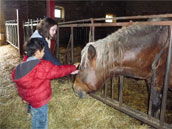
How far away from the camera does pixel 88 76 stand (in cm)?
185

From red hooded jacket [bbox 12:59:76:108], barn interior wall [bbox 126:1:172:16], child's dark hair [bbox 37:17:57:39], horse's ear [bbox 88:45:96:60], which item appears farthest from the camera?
barn interior wall [bbox 126:1:172:16]

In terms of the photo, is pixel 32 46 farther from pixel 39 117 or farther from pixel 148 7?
pixel 148 7

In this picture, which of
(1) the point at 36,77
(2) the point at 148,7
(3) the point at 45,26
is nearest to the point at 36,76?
(1) the point at 36,77

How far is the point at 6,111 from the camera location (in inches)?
106

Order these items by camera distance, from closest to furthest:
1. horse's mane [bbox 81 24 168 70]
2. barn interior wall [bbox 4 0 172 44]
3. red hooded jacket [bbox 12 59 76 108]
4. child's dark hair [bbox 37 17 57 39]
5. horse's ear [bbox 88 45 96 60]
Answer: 1. red hooded jacket [bbox 12 59 76 108]
2. horse's ear [bbox 88 45 96 60]
3. horse's mane [bbox 81 24 168 70]
4. child's dark hair [bbox 37 17 57 39]
5. barn interior wall [bbox 4 0 172 44]

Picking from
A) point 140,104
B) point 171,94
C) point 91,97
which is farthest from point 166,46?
point 171,94

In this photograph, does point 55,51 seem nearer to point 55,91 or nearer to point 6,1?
point 55,91

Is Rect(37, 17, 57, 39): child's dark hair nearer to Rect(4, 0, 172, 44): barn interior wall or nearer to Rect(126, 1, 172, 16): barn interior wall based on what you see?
Rect(4, 0, 172, 44): barn interior wall

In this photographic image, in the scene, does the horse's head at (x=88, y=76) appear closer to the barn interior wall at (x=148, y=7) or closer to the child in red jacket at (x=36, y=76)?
the child in red jacket at (x=36, y=76)

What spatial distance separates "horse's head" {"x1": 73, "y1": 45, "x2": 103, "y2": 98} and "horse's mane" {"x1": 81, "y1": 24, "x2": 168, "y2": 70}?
0.02 metres

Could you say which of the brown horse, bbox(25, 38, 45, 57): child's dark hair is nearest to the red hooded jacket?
bbox(25, 38, 45, 57): child's dark hair

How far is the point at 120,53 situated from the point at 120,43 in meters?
0.12

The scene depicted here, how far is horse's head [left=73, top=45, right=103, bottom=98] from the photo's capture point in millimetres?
1828

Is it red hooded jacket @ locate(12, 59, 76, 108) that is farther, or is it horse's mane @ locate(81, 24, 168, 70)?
horse's mane @ locate(81, 24, 168, 70)
